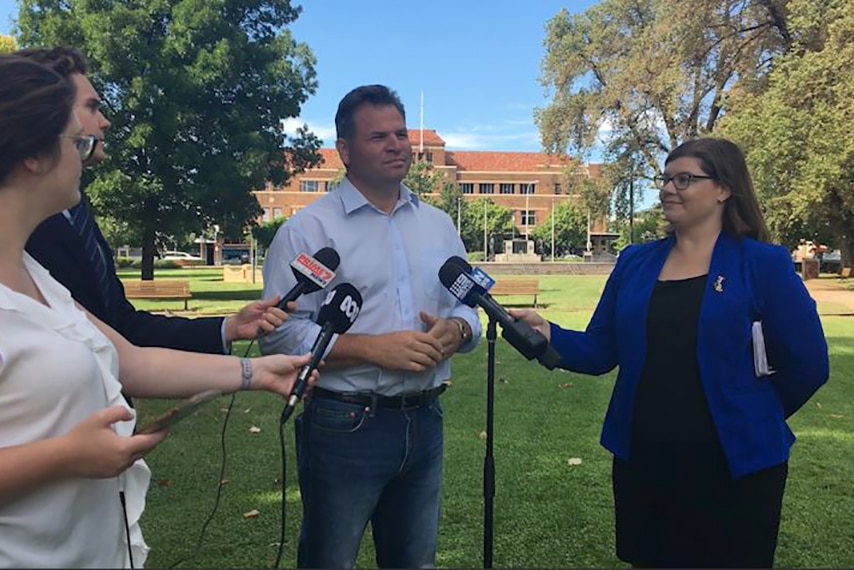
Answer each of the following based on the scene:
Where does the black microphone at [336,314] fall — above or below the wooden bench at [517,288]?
above

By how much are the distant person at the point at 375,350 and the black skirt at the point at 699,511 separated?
0.80 meters

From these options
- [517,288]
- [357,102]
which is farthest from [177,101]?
[357,102]

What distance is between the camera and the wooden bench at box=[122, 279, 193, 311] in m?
20.0

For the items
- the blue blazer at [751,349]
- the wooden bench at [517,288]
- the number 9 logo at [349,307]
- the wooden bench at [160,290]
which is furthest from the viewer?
the wooden bench at [517,288]

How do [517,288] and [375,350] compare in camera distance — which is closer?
[375,350]

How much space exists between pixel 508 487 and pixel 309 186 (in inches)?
3152

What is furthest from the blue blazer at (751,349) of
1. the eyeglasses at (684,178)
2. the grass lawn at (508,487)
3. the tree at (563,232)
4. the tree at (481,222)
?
the tree at (563,232)

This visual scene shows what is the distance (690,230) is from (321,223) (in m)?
1.45

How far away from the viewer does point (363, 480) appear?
266 centimetres

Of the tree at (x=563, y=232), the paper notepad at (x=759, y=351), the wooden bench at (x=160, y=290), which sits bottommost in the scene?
the wooden bench at (x=160, y=290)

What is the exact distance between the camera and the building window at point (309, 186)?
8275cm

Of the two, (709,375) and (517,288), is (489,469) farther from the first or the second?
(517,288)

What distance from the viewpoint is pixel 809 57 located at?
20828mm

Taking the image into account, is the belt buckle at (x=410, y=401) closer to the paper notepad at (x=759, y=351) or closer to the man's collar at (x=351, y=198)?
the man's collar at (x=351, y=198)
